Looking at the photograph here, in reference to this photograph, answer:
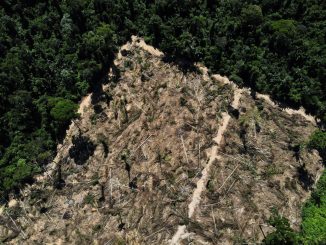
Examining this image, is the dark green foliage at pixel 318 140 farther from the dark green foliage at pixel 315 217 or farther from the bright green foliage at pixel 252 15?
the bright green foliage at pixel 252 15

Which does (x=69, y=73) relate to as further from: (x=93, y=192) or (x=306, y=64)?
(x=306, y=64)

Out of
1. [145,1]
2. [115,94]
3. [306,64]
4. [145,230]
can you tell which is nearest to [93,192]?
[145,230]

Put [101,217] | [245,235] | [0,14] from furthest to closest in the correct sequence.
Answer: [0,14]
[101,217]
[245,235]

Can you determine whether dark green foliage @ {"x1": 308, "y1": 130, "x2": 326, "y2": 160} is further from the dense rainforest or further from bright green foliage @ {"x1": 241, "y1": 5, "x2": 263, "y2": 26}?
bright green foliage @ {"x1": 241, "y1": 5, "x2": 263, "y2": 26}

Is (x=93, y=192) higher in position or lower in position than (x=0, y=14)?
lower

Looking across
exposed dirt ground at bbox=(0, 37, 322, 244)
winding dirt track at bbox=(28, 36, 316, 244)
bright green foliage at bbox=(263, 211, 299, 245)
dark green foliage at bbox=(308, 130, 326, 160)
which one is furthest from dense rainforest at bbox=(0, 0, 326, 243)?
bright green foliage at bbox=(263, 211, 299, 245)

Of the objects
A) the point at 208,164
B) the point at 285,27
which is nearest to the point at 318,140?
the point at 208,164
